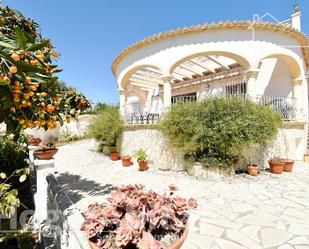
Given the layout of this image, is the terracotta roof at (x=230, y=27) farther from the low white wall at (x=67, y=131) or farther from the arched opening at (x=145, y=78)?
the low white wall at (x=67, y=131)

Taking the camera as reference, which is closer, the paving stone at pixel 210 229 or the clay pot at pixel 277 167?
the paving stone at pixel 210 229

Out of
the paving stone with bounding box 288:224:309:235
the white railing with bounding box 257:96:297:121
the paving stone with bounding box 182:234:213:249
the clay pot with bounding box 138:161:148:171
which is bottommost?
the paving stone with bounding box 182:234:213:249

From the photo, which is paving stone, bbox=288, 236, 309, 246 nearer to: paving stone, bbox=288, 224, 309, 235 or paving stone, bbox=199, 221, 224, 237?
paving stone, bbox=288, 224, 309, 235

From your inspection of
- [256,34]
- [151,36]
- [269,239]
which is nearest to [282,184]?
[269,239]

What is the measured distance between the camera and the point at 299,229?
3.34 metres

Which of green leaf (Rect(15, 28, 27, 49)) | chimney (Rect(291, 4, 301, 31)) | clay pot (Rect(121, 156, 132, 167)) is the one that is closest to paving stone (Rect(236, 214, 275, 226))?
green leaf (Rect(15, 28, 27, 49))

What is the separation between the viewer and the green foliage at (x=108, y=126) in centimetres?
1035

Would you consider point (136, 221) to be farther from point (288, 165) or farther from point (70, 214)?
point (288, 165)

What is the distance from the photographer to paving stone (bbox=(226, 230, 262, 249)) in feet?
9.57

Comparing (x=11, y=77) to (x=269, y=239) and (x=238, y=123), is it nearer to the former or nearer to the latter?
(x=269, y=239)

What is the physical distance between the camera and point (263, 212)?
157 inches

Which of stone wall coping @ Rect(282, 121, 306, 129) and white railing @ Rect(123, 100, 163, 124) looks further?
white railing @ Rect(123, 100, 163, 124)

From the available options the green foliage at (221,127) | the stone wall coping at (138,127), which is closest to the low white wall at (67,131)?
Answer: the stone wall coping at (138,127)

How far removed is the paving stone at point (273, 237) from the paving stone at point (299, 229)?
0.17 meters
